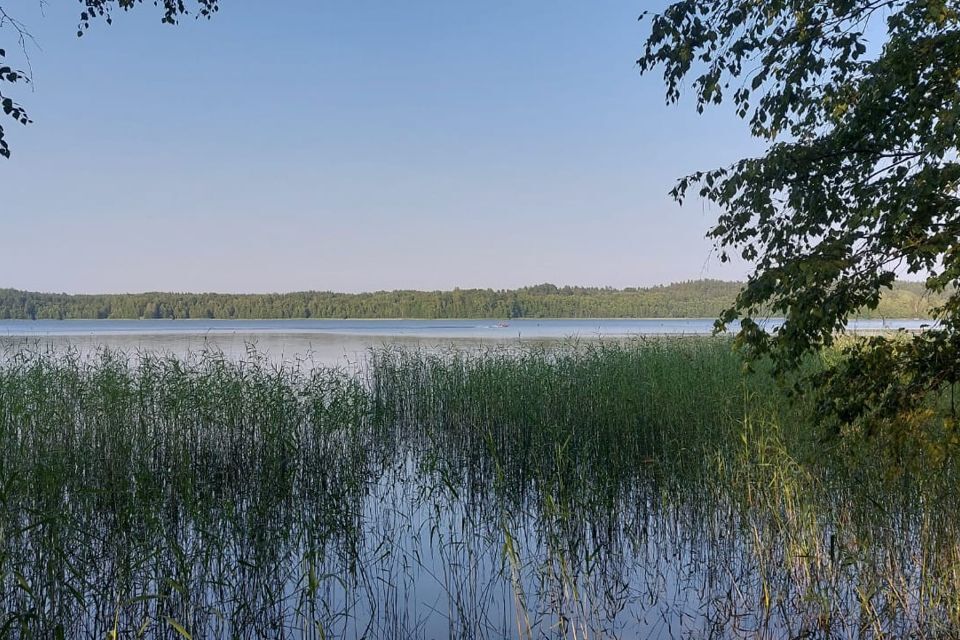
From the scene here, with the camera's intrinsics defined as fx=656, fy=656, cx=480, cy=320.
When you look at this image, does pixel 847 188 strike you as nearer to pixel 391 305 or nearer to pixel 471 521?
pixel 471 521

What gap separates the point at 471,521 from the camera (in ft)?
20.0

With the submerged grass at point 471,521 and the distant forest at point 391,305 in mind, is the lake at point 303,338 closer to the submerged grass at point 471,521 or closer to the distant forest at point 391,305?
the submerged grass at point 471,521

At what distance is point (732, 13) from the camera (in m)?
4.71

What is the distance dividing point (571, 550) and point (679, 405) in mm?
3342

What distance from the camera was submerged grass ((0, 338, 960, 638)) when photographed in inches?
163

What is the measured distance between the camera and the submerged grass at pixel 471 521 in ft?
13.6

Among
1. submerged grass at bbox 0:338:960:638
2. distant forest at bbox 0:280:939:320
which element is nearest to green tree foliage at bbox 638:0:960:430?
submerged grass at bbox 0:338:960:638

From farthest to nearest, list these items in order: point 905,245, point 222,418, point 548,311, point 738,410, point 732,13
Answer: point 548,311 < point 222,418 < point 738,410 < point 732,13 < point 905,245

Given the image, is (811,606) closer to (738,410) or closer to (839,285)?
(839,285)

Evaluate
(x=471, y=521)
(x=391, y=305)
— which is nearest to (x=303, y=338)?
(x=471, y=521)

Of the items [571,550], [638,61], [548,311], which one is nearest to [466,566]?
[571,550]

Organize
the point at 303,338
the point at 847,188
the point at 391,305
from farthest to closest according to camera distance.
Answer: the point at 391,305
the point at 303,338
the point at 847,188

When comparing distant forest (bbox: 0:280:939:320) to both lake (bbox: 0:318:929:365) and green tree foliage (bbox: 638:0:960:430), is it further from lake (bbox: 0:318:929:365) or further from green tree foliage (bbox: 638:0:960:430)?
green tree foliage (bbox: 638:0:960:430)

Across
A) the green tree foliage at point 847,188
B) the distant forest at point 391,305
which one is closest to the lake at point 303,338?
the green tree foliage at point 847,188
